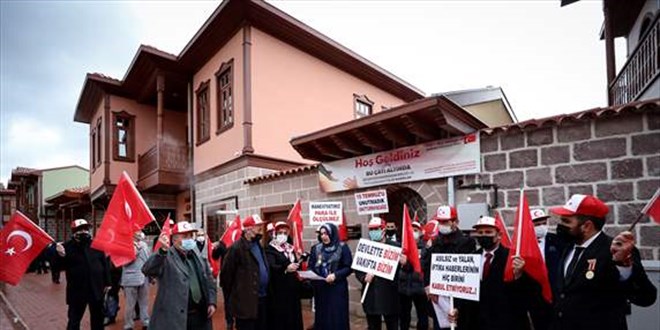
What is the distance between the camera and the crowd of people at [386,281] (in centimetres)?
336

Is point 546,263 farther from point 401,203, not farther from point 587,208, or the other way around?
point 401,203

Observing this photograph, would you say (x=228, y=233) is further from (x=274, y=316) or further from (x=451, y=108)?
(x=451, y=108)

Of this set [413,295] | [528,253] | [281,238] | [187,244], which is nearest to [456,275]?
[528,253]

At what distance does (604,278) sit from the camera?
329 cm

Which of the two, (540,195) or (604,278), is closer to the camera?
(604,278)

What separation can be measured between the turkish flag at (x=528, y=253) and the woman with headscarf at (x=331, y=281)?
8.28 feet

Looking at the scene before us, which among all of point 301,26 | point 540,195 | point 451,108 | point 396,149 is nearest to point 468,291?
point 540,195

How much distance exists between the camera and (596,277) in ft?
10.9

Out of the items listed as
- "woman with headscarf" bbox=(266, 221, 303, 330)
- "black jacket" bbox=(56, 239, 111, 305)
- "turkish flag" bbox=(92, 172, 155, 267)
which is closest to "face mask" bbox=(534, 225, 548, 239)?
"woman with headscarf" bbox=(266, 221, 303, 330)

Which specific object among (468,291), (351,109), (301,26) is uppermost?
(301,26)

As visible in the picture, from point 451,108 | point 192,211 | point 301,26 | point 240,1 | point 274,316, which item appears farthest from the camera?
point 192,211

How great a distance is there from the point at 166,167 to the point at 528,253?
13681mm

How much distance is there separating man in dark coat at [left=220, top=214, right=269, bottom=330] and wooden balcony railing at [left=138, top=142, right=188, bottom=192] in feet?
33.7

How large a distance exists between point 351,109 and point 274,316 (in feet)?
35.8
